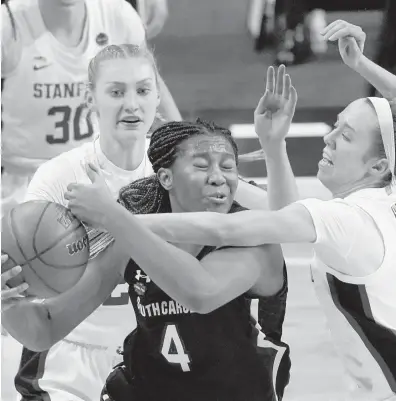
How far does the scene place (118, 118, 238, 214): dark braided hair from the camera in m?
1.96

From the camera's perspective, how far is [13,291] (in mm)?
1801

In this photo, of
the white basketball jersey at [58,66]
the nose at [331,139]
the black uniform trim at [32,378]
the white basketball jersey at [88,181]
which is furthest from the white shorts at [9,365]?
the nose at [331,139]

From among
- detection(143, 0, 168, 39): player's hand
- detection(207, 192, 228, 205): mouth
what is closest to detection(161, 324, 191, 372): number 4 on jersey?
detection(207, 192, 228, 205): mouth

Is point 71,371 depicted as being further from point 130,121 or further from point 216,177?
point 216,177

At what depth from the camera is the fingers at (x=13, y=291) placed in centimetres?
180

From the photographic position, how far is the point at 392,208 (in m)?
1.91

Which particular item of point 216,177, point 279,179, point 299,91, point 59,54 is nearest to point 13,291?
point 216,177

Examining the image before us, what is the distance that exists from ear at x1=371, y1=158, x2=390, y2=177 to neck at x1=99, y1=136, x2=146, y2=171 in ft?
2.36

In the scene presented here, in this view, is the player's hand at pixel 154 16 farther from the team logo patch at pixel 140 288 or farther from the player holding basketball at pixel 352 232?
the team logo patch at pixel 140 288

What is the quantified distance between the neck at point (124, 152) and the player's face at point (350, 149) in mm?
584

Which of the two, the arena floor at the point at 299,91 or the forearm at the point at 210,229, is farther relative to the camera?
the arena floor at the point at 299,91

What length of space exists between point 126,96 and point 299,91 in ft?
4.70

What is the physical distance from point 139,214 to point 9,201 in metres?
1.16

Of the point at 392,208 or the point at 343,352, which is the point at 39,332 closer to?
the point at 343,352
